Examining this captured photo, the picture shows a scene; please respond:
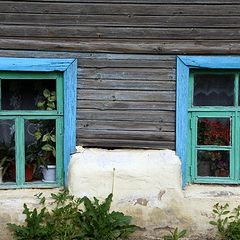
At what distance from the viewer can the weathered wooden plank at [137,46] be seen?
5973 millimetres

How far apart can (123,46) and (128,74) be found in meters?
0.31

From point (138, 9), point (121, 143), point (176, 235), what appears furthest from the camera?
point (121, 143)

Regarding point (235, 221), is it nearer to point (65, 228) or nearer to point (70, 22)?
point (65, 228)

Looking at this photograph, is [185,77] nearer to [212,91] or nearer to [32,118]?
[212,91]

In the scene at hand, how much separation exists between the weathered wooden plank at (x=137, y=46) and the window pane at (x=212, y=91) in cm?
34

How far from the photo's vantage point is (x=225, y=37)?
19.6 ft

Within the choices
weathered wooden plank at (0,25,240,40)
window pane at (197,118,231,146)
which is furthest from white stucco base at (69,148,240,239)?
weathered wooden plank at (0,25,240,40)

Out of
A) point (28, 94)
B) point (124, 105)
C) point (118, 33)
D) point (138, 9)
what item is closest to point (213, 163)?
point (124, 105)

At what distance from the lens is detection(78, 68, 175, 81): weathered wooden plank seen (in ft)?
19.8

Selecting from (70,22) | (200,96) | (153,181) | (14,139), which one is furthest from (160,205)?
(70,22)

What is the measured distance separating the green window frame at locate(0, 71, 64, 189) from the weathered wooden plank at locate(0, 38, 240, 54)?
0.98 feet

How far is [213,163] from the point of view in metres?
6.26

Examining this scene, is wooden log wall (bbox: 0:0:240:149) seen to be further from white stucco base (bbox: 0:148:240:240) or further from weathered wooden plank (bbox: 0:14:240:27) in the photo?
white stucco base (bbox: 0:148:240:240)

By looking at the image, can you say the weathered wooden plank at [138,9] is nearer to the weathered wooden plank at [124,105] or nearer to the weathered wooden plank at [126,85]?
the weathered wooden plank at [126,85]
